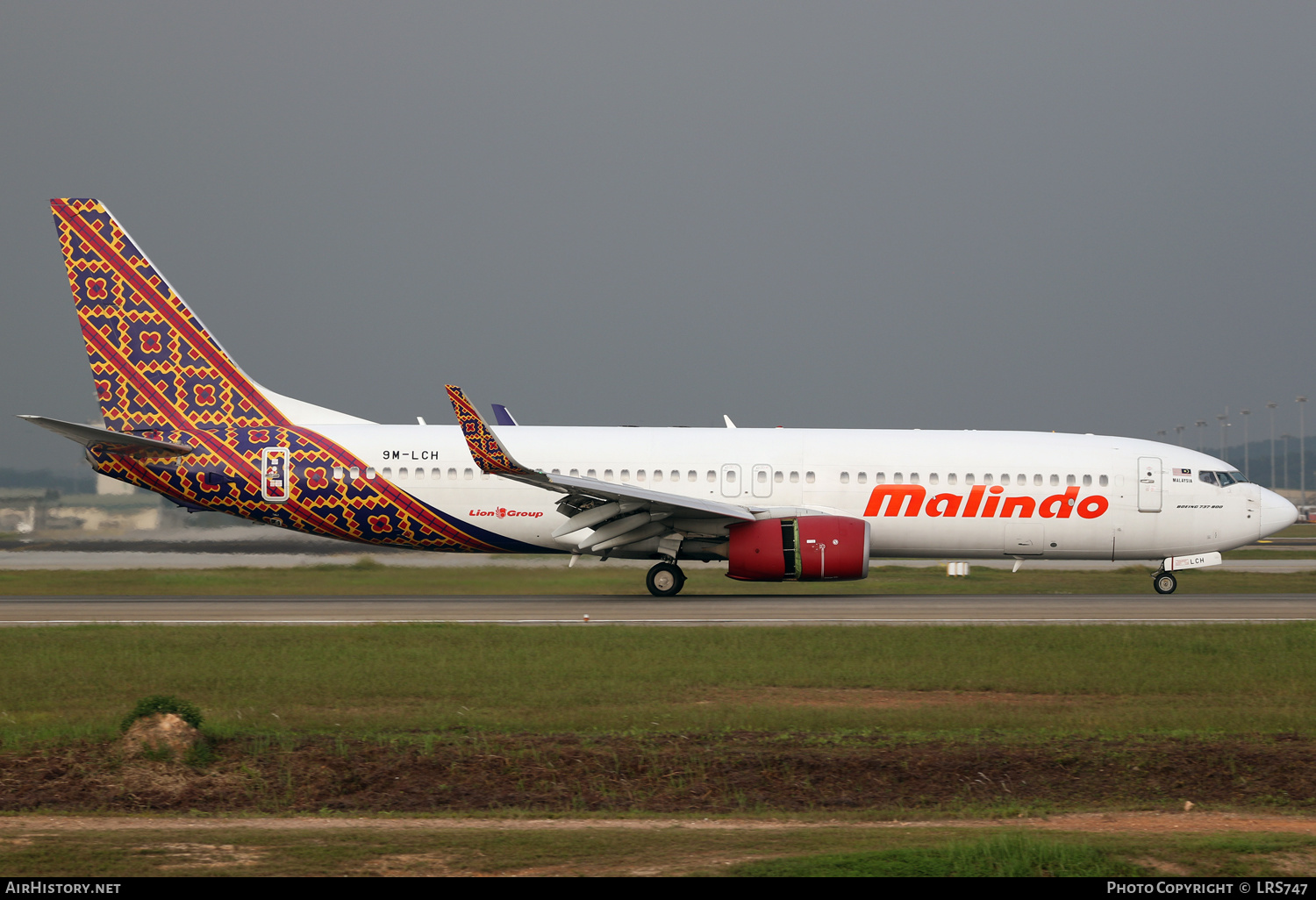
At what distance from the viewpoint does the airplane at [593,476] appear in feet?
84.1

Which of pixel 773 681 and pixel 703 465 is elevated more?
pixel 703 465

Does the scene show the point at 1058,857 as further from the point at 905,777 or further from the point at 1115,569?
the point at 1115,569

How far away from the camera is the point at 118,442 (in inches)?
982

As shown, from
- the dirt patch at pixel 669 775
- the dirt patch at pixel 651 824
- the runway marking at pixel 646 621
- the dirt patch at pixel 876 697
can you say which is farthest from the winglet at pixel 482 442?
the dirt patch at pixel 651 824

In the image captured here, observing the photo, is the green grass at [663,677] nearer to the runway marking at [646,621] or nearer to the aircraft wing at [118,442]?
the runway marking at [646,621]

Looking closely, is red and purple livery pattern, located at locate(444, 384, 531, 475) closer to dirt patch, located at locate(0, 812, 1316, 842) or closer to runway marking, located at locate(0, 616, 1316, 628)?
runway marking, located at locate(0, 616, 1316, 628)

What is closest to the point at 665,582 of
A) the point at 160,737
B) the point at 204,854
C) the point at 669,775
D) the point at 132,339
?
the point at 132,339

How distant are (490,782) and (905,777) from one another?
362 cm

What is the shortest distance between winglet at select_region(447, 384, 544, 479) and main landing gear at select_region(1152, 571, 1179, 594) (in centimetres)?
1414

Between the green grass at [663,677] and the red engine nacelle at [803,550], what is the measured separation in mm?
5367

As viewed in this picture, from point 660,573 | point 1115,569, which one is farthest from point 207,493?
point 1115,569

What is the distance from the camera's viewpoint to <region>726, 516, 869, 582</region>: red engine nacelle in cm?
2436

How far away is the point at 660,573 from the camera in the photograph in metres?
25.5
